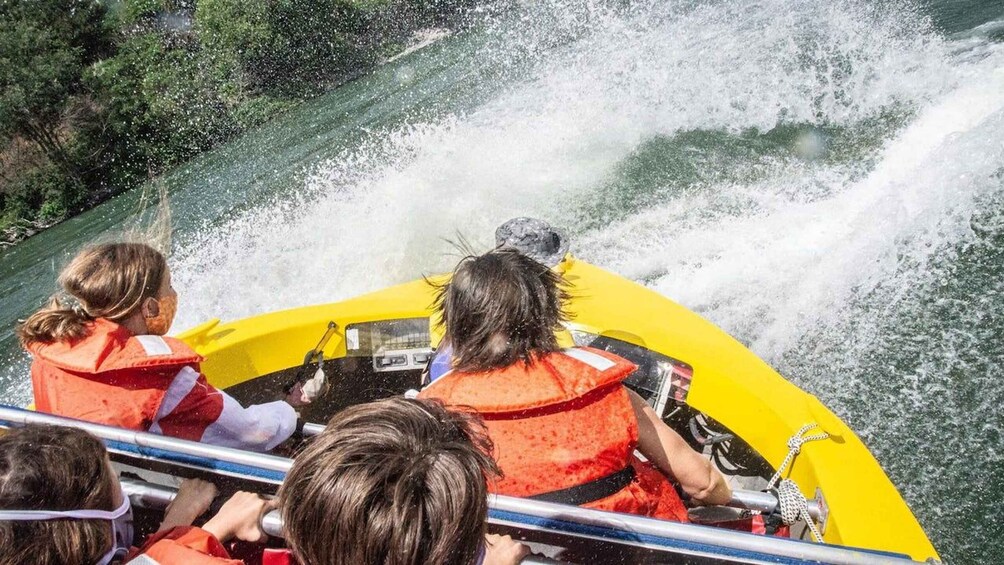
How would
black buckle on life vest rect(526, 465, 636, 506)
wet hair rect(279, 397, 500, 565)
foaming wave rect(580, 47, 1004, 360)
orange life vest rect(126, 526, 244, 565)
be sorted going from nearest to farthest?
wet hair rect(279, 397, 500, 565), orange life vest rect(126, 526, 244, 565), black buckle on life vest rect(526, 465, 636, 506), foaming wave rect(580, 47, 1004, 360)

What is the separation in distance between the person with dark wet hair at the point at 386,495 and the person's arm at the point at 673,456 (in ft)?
2.79

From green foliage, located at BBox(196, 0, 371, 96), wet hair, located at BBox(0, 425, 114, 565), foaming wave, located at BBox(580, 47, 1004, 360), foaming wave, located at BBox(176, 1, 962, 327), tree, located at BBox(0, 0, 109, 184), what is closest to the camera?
wet hair, located at BBox(0, 425, 114, 565)

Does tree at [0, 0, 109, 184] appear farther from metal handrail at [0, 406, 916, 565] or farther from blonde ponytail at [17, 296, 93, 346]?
metal handrail at [0, 406, 916, 565]

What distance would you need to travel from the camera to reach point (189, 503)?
160 centimetres

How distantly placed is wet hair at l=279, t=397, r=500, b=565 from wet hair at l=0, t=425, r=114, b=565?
44 cm

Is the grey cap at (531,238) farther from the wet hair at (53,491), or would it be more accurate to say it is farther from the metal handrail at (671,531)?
the wet hair at (53,491)

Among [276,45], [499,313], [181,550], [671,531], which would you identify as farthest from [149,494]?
[276,45]

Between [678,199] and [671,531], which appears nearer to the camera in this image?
[671,531]

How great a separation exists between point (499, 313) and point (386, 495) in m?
0.74

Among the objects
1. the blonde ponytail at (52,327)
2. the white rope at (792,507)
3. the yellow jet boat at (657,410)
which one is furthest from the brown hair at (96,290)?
the white rope at (792,507)

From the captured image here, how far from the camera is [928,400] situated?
10.5ft

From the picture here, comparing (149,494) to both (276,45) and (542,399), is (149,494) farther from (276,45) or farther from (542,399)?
(276,45)

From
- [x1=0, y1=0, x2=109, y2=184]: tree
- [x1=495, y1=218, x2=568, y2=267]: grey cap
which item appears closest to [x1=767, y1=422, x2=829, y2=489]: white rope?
[x1=495, y1=218, x2=568, y2=267]: grey cap

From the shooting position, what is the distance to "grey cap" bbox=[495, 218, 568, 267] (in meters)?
2.74
